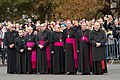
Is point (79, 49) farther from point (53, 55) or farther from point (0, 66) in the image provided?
point (0, 66)

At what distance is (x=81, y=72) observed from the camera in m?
21.0

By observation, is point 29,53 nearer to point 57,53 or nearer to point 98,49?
point 57,53

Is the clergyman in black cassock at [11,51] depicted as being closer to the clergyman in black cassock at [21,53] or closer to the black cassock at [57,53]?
the clergyman in black cassock at [21,53]

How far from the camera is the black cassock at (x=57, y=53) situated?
21.4 metres

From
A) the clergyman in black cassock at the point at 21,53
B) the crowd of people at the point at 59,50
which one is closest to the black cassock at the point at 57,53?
the crowd of people at the point at 59,50

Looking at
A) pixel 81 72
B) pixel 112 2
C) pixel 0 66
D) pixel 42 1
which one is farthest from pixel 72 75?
pixel 42 1

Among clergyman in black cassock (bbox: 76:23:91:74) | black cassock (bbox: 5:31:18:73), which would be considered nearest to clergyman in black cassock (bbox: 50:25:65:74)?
clergyman in black cassock (bbox: 76:23:91:74)

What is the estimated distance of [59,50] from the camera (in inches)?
847

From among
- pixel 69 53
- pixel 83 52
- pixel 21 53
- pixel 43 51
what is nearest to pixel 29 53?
pixel 21 53

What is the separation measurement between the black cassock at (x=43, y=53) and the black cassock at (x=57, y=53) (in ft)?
0.83

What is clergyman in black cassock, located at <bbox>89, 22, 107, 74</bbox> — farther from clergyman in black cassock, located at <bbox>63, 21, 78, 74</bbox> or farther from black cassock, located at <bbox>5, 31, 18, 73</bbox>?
black cassock, located at <bbox>5, 31, 18, 73</bbox>

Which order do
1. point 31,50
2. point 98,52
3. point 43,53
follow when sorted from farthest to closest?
point 31,50, point 43,53, point 98,52

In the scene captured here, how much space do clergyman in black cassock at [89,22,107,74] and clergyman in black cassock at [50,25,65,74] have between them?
60.0 inches

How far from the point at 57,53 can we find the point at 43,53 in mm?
620
